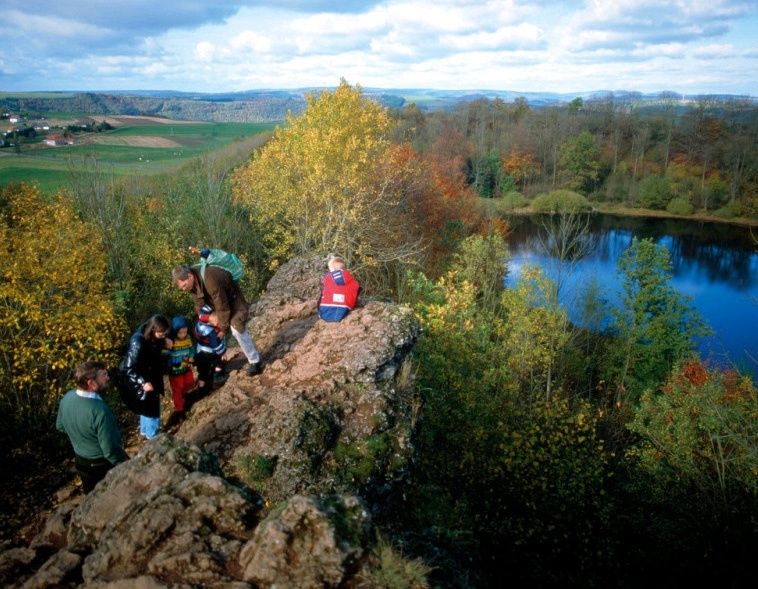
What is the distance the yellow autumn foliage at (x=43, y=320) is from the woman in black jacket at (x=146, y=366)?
14.2 feet

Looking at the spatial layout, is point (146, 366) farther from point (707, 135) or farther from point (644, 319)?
point (707, 135)

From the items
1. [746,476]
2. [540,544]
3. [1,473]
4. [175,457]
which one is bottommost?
[540,544]

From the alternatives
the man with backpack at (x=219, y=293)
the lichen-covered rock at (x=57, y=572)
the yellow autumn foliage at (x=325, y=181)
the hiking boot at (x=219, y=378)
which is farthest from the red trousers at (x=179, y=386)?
the yellow autumn foliage at (x=325, y=181)

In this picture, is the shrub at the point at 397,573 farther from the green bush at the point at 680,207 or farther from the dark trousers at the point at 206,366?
the green bush at the point at 680,207

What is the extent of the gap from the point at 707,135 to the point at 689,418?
78165mm

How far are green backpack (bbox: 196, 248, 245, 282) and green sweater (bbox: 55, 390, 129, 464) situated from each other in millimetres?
2689

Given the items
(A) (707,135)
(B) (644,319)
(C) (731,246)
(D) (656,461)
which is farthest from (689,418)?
(A) (707,135)

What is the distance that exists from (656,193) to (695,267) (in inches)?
866

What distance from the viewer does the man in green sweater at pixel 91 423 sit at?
20.0ft

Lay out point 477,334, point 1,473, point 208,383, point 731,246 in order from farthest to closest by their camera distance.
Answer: point 731,246 < point 477,334 < point 1,473 < point 208,383

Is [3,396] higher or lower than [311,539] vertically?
lower

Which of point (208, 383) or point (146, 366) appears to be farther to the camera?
point (208, 383)

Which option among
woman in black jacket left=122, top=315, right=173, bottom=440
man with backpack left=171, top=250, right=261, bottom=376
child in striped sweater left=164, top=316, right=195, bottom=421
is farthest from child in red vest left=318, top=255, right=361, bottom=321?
woman in black jacket left=122, top=315, right=173, bottom=440

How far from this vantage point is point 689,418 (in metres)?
17.2
